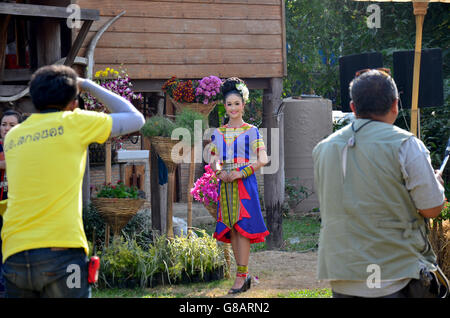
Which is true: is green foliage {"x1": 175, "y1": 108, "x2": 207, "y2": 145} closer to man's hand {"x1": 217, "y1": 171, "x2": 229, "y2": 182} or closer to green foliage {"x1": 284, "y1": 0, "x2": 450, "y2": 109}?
man's hand {"x1": 217, "y1": 171, "x2": 229, "y2": 182}

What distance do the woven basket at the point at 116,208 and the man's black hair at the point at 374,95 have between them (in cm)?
358

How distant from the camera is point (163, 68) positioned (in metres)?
7.94

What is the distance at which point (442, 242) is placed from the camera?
6.15 metres

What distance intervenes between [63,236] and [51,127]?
0.51 m

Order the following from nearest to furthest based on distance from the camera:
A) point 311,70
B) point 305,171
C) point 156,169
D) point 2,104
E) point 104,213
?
point 104,213 → point 2,104 → point 156,169 → point 305,171 → point 311,70

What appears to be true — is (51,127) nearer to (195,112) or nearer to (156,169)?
(195,112)

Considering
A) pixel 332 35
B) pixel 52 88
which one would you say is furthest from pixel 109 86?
pixel 332 35

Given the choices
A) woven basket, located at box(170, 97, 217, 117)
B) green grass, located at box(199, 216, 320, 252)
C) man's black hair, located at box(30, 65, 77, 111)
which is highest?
man's black hair, located at box(30, 65, 77, 111)

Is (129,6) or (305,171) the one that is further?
(305,171)

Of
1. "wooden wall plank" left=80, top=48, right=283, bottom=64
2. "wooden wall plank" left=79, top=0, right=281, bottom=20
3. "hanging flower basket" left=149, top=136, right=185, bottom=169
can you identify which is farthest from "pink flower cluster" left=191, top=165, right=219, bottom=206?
"wooden wall plank" left=79, top=0, right=281, bottom=20

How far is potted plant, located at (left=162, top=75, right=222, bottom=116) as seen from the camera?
6922 millimetres

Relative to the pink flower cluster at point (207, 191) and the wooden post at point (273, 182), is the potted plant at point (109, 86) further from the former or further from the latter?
the wooden post at point (273, 182)

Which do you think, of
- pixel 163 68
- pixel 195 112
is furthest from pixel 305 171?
pixel 195 112

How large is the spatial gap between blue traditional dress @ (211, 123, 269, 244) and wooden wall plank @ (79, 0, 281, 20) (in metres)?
2.66
